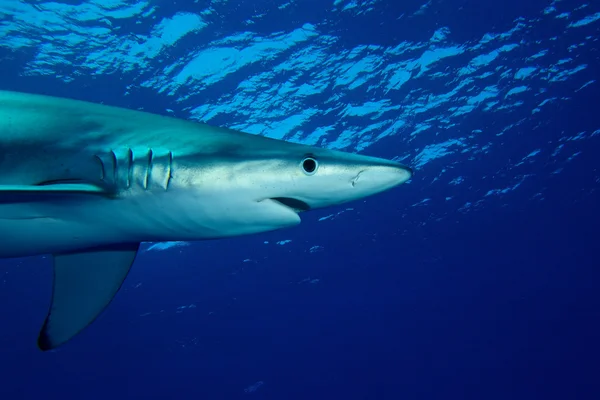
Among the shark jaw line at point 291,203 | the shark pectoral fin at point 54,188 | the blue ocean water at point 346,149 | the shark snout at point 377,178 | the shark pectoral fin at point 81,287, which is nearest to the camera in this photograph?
the shark pectoral fin at point 54,188

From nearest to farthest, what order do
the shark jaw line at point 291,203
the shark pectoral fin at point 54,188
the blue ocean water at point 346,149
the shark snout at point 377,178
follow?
the shark pectoral fin at point 54,188
the shark snout at point 377,178
the shark jaw line at point 291,203
the blue ocean water at point 346,149

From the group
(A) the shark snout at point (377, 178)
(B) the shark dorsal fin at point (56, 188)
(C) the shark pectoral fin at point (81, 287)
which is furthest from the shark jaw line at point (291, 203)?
(C) the shark pectoral fin at point (81, 287)

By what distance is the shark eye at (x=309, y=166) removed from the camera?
2.21 metres

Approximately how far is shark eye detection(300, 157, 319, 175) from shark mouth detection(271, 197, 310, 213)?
0.68 ft

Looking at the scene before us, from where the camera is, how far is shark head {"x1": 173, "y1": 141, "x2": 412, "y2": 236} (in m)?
2.20

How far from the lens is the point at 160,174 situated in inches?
88.6

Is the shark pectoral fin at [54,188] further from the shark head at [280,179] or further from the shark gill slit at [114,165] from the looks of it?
the shark head at [280,179]

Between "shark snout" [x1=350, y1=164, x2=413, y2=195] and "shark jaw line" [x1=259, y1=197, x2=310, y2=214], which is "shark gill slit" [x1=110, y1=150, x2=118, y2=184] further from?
"shark snout" [x1=350, y1=164, x2=413, y2=195]

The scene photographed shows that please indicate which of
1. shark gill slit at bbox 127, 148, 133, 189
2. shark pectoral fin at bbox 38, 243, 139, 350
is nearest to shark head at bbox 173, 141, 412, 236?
shark gill slit at bbox 127, 148, 133, 189

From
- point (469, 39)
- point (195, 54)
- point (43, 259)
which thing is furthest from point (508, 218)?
point (43, 259)

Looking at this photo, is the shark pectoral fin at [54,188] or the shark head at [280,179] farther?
the shark head at [280,179]

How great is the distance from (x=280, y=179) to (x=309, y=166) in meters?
0.18

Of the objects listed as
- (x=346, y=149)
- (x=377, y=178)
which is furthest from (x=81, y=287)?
(x=346, y=149)

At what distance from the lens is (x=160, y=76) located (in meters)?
11.2
